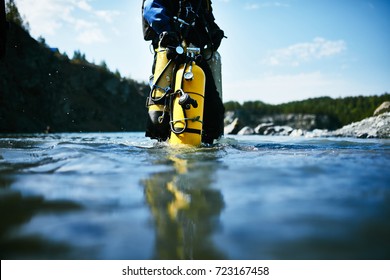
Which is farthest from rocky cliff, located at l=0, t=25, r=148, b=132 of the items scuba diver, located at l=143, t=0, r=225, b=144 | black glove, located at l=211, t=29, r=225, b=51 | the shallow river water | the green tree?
the shallow river water

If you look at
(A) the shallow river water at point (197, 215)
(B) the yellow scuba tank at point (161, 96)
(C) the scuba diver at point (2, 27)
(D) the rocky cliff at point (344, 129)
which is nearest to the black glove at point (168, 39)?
(B) the yellow scuba tank at point (161, 96)

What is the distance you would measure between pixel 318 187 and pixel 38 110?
4233cm

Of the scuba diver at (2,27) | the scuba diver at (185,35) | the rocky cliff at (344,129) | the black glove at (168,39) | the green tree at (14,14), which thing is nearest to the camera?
the black glove at (168,39)

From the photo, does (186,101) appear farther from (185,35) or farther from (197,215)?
(197,215)

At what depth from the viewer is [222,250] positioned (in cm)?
67

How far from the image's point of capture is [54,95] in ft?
143

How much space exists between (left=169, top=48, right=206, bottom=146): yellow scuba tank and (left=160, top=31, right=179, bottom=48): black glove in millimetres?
405

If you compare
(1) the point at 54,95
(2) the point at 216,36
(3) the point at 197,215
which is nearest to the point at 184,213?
(3) the point at 197,215

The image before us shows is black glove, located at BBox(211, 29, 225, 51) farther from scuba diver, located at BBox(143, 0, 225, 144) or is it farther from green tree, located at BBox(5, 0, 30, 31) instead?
green tree, located at BBox(5, 0, 30, 31)

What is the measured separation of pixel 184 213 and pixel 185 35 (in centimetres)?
374

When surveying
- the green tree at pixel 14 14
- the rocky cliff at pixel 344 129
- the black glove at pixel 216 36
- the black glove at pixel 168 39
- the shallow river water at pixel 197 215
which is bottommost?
the shallow river water at pixel 197 215

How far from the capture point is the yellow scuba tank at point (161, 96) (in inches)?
158

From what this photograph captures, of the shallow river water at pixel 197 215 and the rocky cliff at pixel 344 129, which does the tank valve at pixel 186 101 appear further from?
the rocky cliff at pixel 344 129

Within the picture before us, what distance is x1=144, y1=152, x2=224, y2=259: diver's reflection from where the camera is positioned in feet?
2.27
